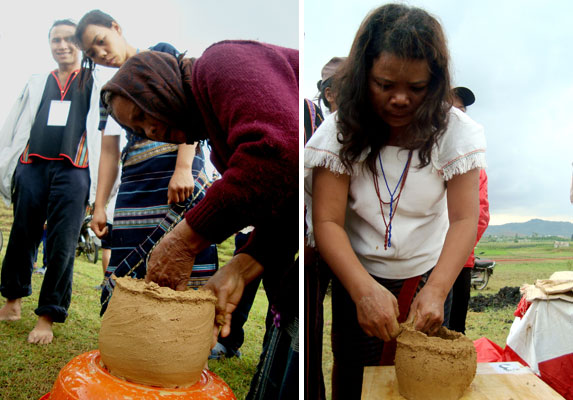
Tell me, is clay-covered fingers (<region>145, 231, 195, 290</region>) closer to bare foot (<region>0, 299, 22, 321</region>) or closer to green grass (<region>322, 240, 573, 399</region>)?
bare foot (<region>0, 299, 22, 321</region>)

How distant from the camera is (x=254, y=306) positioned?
2.03m

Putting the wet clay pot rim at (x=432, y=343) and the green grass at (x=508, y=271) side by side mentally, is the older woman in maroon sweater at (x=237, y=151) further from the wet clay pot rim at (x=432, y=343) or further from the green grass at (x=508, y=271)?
the green grass at (x=508, y=271)

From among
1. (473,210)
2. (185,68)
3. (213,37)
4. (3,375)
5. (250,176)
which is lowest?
(3,375)

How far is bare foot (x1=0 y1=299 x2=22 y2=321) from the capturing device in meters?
1.76

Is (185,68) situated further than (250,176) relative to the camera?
Yes

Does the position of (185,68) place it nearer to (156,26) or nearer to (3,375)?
(156,26)

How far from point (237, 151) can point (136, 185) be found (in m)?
0.81

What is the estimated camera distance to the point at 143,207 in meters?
1.83

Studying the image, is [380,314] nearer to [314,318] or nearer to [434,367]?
[434,367]

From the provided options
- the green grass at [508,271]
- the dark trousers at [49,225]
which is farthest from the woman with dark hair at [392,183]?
the green grass at [508,271]

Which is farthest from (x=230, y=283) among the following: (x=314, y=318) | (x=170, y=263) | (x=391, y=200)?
(x=391, y=200)

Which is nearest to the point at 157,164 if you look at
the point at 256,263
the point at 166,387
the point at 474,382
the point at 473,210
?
the point at 256,263

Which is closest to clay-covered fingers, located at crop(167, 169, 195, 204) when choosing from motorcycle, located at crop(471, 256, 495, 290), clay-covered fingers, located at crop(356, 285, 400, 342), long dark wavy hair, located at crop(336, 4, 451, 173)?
long dark wavy hair, located at crop(336, 4, 451, 173)

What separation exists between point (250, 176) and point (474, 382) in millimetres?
962
